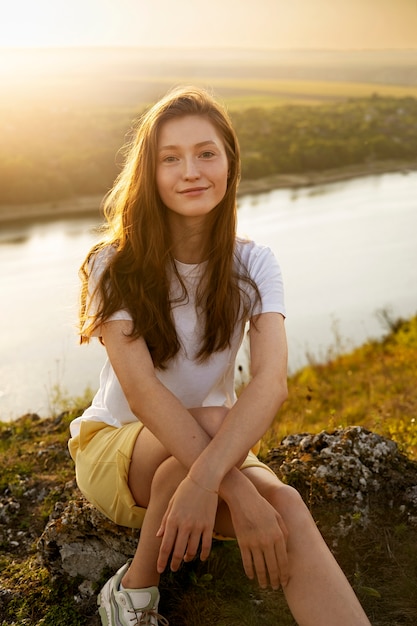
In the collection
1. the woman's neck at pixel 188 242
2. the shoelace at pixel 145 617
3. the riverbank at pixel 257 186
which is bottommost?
the riverbank at pixel 257 186

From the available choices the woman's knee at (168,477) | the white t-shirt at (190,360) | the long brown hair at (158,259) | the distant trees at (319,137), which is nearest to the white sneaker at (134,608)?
the woman's knee at (168,477)

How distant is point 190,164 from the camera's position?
223 cm

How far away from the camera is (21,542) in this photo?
284cm

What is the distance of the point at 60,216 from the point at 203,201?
1692cm

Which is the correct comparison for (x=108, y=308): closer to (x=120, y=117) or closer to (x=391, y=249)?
(x=391, y=249)

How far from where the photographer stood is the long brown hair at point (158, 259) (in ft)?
7.34

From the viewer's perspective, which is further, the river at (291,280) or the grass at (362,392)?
the river at (291,280)

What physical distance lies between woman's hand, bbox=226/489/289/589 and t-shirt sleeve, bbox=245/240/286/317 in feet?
2.15

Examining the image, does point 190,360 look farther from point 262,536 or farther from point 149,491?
point 262,536

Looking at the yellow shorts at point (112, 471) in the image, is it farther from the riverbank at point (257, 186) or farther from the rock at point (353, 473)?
the riverbank at point (257, 186)

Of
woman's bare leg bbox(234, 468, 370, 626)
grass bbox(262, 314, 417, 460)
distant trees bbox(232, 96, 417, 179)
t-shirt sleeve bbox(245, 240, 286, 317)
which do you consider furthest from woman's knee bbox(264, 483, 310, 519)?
distant trees bbox(232, 96, 417, 179)

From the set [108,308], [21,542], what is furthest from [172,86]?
[21,542]

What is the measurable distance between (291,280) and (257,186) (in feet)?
37.2

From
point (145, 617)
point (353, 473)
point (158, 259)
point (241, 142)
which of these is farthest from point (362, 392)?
point (241, 142)
